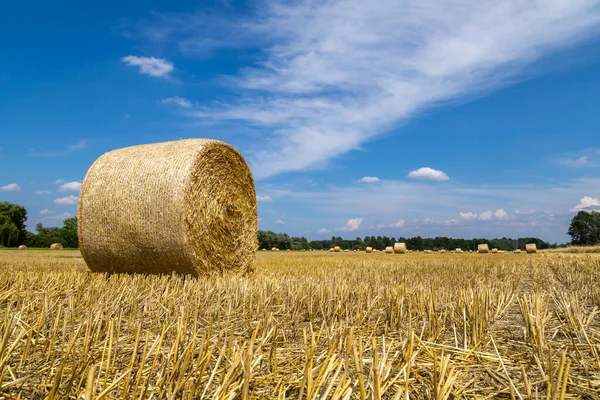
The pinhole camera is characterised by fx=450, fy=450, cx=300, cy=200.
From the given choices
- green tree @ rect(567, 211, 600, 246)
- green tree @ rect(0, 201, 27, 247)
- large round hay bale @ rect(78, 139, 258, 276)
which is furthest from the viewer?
green tree @ rect(567, 211, 600, 246)

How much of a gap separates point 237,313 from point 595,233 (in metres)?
79.1

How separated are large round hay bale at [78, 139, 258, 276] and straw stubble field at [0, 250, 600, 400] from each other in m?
1.58

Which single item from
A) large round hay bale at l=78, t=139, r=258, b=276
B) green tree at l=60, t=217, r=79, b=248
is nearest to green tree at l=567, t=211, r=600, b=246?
green tree at l=60, t=217, r=79, b=248

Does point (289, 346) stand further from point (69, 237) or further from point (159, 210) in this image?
point (69, 237)

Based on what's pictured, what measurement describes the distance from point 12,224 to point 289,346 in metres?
54.5

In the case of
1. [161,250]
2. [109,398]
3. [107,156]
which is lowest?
[109,398]

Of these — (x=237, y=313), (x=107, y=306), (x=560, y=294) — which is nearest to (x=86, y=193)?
(x=107, y=306)

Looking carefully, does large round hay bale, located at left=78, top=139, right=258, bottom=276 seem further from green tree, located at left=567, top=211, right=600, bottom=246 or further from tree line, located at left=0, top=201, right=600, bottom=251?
green tree, located at left=567, top=211, right=600, bottom=246

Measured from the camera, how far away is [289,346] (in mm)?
3250

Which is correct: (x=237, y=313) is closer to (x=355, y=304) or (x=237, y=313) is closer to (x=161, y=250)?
(x=355, y=304)

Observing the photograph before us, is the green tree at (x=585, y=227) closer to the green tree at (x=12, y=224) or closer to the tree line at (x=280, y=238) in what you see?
the tree line at (x=280, y=238)

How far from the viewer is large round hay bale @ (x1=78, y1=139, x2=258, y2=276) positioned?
7.06m

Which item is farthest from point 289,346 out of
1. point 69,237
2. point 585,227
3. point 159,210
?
point 585,227

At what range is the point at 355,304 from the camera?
14.8 ft
